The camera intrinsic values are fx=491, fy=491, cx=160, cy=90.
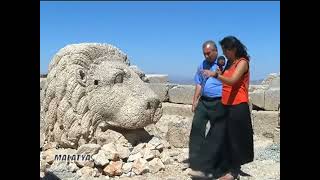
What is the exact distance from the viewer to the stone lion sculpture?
7.10 m

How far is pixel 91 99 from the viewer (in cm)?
714

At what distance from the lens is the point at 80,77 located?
712 cm

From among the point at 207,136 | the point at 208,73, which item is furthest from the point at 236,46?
the point at 207,136

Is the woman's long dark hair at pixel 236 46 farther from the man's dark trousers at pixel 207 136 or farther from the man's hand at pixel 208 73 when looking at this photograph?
the man's dark trousers at pixel 207 136

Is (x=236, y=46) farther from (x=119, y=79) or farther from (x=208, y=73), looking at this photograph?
(x=119, y=79)

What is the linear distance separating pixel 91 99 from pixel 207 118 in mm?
1827

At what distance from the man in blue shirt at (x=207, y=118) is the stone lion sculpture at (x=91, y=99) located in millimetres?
1039

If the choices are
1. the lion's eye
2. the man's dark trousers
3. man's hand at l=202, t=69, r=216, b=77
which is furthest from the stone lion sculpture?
man's hand at l=202, t=69, r=216, b=77

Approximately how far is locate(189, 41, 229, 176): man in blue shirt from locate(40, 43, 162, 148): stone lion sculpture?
1.04 metres

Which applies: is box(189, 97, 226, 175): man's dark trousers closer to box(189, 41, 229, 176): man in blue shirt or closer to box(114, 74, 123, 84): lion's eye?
box(189, 41, 229, 176): man in blue shirt

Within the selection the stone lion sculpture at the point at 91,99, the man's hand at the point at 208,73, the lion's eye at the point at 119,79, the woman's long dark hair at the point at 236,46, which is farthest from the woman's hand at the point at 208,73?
the lion's eye at the point at 119,79
